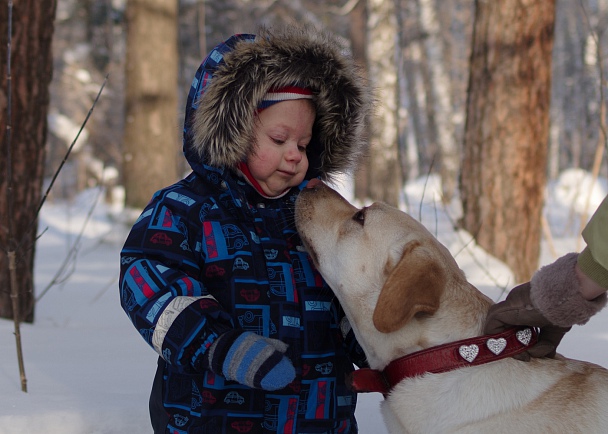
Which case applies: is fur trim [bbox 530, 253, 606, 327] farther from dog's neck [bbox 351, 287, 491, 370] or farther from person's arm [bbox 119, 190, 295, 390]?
person's arm [bbox 119, 190, 295, 390]

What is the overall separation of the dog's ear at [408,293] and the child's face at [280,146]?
649mm

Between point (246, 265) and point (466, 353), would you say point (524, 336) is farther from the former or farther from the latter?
point (246, 265)

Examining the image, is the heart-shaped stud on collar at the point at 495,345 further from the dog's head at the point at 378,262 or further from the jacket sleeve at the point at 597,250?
the jacket sleeve at the point at 597,250

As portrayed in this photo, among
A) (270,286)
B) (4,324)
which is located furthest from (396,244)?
(4,324)

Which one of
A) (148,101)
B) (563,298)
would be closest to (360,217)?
(563,298)

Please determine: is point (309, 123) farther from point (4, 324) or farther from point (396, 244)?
point (4, 324)

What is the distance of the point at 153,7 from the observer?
9688 mm

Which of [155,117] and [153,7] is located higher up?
[153,7]

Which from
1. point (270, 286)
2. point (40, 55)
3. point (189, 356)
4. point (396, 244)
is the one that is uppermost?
point (40, 55)

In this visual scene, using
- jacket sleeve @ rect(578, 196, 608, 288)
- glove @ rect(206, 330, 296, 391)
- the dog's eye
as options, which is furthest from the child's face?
jacket sleeve @ rect(578, 196, 608, 288)

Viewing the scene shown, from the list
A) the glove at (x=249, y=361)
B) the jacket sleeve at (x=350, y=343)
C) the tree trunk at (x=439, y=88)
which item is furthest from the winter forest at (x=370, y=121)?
the tree trunk at (x=439, y=88)

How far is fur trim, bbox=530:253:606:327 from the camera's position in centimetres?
215

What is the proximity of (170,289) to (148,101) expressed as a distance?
7.65 meters

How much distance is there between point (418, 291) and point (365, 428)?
3.76 ft
